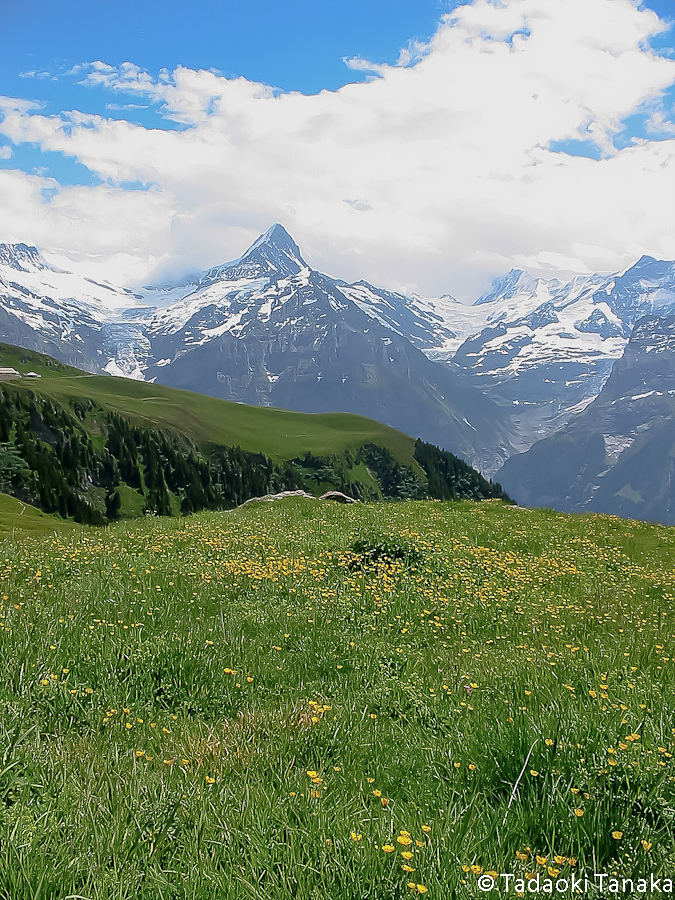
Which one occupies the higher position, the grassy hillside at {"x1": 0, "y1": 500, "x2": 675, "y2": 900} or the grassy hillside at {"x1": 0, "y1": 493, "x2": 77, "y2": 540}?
the grassy hillside at {"x1": 0, "y1": 500, "x2": 675, "y2": 900}

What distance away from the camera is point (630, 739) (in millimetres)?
5305

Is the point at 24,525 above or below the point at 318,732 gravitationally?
below

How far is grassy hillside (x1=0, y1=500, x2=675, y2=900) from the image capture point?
3.99m

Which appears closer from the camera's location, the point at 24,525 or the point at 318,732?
the point at 318,732

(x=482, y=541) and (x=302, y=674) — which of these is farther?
(x=482, y=541)

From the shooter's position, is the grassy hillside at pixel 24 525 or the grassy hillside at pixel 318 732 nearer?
the grassy hillside at pixel 318 732

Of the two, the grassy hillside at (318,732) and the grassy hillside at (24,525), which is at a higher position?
the grassy hillside at (318,732)

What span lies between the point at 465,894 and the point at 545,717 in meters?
2.53

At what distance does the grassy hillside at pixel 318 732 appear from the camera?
13.1ft

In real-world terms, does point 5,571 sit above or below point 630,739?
below

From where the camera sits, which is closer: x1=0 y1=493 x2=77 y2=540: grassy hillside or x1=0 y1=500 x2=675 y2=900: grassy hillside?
x1=0 y1=500 x2=675 y2=900: grassy hillside

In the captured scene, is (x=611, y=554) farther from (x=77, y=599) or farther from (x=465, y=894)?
(x=465, y=894)

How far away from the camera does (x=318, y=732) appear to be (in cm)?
602

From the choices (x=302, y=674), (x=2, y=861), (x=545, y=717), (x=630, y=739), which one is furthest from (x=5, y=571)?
(x=630, y=739)
